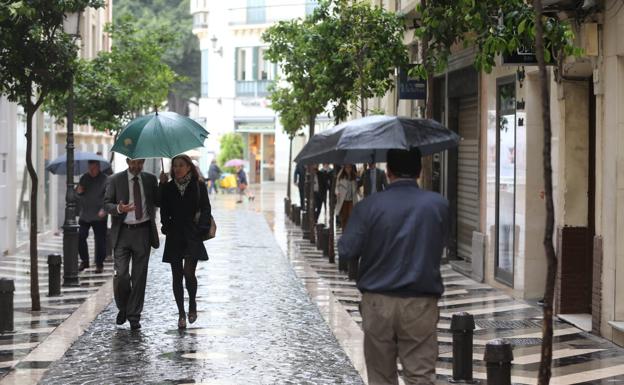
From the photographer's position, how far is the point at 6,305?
12.8 meters

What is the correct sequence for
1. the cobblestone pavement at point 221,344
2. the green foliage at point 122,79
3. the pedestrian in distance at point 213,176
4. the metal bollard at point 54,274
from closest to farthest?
the cobblestone pavement at point 221,344, the metal bollard at point 54,274, the green foliage at point 122,79, the pedestrian in distance at point 213,176

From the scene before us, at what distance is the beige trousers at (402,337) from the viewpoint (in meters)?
7.01

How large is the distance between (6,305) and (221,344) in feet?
7.74

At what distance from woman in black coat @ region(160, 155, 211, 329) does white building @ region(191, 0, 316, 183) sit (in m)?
58.6

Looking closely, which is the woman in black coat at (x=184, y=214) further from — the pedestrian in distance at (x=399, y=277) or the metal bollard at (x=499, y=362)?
the pedestrian in distance at (x=399, y=277)

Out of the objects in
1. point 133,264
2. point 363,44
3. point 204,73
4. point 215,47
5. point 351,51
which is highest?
point 215,47

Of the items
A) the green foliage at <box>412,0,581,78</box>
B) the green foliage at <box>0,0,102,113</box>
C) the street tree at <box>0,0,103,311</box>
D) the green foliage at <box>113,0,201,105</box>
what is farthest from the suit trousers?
the green foliage at <box>113,0,201,105</box>

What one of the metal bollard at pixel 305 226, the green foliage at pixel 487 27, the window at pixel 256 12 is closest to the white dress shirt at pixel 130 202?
the green foliage at pixel 487 27

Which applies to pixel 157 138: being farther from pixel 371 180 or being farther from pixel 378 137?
pixel 371 180

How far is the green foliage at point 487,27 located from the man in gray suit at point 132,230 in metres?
3.07

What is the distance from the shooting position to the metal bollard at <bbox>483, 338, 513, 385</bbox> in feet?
27.1

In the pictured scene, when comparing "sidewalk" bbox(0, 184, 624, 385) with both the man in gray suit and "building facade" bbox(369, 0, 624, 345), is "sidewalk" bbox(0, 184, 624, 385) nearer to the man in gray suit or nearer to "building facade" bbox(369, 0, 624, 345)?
Result: the man in gray suit

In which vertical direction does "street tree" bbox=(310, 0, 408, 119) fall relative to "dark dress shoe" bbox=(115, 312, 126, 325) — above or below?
above

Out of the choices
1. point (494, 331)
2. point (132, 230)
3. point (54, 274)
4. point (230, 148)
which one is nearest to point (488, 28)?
point (494, 331)
